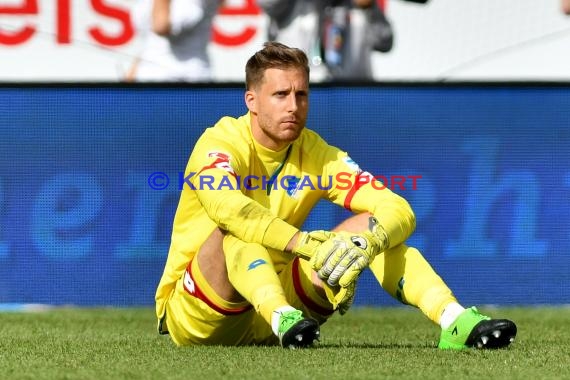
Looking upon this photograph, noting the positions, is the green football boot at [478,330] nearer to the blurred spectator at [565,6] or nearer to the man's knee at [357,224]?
the man's knee at [357,224]

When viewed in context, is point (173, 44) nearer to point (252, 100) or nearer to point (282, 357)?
point (252, 100)

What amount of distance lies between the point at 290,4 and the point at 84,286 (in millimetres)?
2323

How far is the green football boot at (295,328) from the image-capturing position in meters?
4.75

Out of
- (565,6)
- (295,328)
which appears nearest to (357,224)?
(295,328)

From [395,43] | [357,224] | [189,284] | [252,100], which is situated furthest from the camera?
[395,43]

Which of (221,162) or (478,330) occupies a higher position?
(221,162)

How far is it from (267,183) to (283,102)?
0.39 meters

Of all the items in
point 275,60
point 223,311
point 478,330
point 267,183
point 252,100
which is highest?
point 275,60

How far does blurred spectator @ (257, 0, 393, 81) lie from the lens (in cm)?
843

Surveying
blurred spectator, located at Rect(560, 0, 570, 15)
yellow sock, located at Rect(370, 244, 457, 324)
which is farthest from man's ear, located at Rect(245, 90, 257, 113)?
blurred spectator, located at Rect(560, 0, 570, 15)

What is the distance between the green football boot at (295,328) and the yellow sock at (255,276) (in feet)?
0.22

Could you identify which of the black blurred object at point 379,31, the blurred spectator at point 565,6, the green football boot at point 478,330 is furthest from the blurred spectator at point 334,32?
the green football boot at point 478,330

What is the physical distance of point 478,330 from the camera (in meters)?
4.92

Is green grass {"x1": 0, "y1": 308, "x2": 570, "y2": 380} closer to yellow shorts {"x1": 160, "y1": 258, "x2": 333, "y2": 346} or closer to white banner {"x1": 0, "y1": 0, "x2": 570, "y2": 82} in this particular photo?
yellow shorts {"x1": 160, "y1": 258, "x2": 333, "y2": 346}
